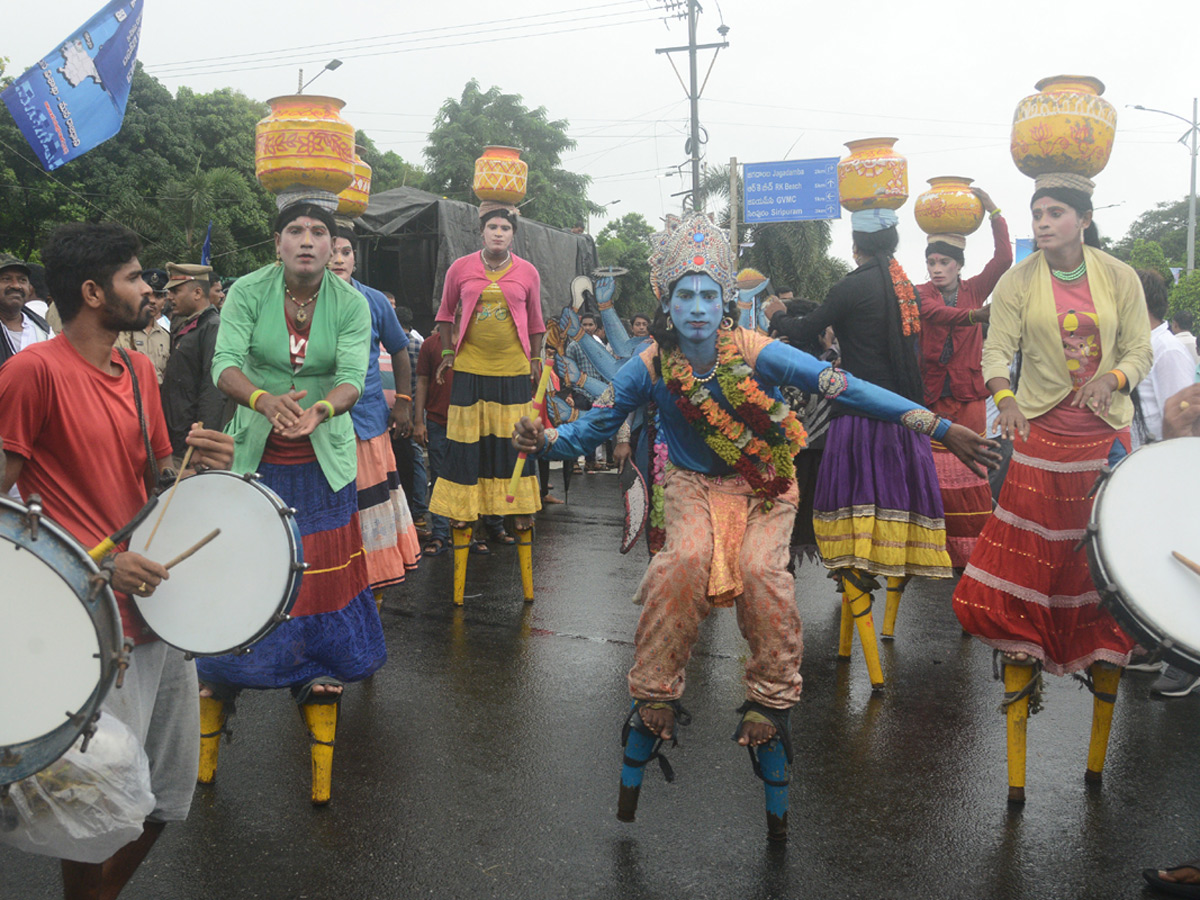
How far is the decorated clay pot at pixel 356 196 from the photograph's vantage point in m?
5.94

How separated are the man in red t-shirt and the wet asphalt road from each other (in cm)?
65

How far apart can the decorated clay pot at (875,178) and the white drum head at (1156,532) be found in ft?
9.05

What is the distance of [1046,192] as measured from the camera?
4.23 metres

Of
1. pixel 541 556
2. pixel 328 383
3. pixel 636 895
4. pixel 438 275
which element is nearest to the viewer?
pixel 636 895

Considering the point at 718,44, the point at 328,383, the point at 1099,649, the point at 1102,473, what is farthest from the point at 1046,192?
the point at 718,44

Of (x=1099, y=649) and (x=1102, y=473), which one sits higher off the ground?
(x=1102, y=473)

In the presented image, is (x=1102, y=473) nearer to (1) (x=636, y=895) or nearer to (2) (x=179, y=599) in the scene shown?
(1) (x=636, y=895)

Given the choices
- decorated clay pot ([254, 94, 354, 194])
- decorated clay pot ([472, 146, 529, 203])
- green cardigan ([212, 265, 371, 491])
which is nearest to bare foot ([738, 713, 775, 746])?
green cardigan ([212, 265, 371, 491])

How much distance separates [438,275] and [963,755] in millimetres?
12287

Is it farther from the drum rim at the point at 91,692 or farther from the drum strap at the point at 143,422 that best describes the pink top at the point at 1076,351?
the drum rim at the point at 91,692

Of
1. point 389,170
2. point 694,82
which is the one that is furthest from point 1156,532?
point 389,170

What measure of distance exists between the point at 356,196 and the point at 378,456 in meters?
1.62

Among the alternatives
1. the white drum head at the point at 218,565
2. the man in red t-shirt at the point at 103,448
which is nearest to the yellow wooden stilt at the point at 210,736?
the man in red t-shirt at the point at 103,448

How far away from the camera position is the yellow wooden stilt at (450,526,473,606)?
7.09 meters
